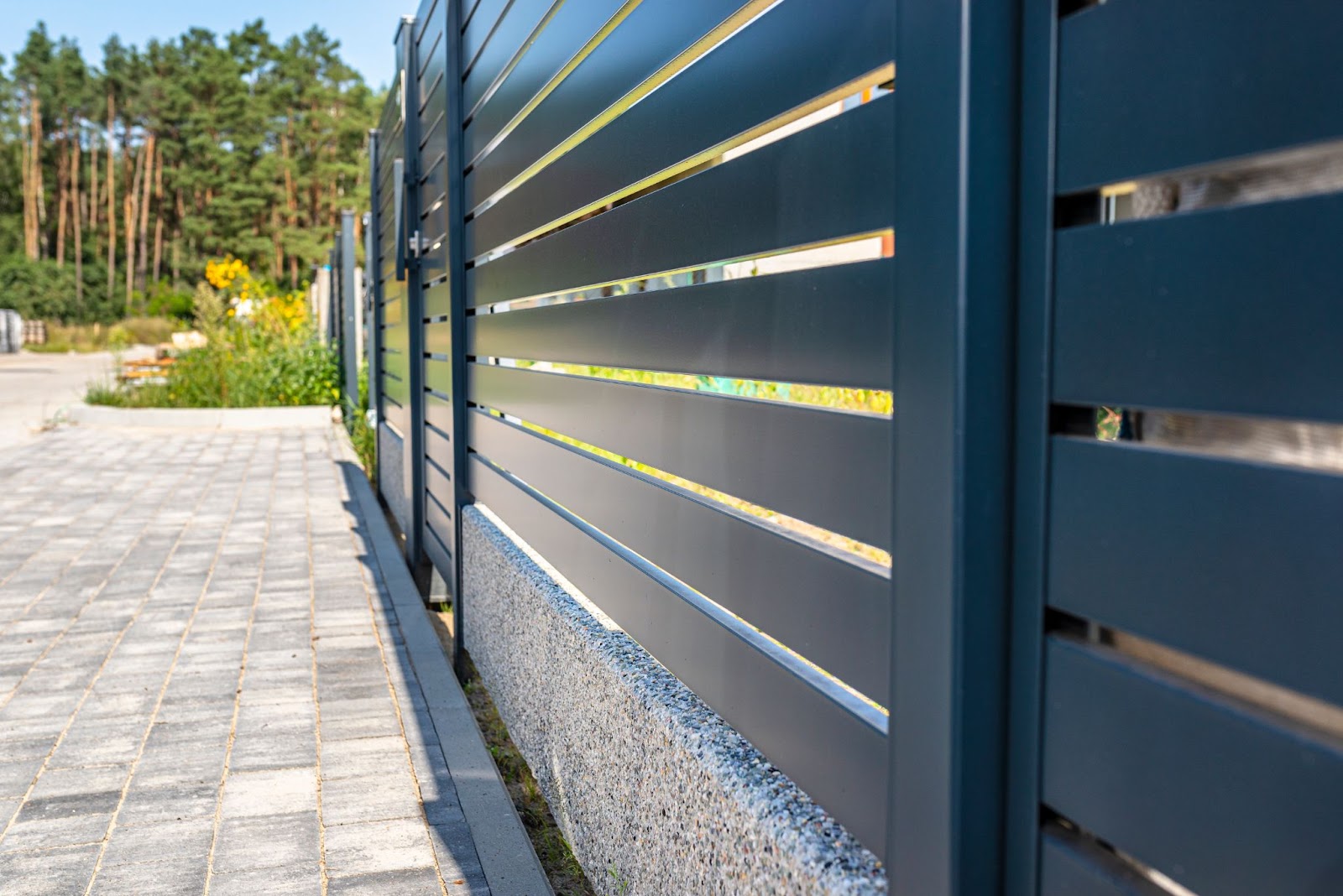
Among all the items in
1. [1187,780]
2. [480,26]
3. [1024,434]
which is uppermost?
[480,26]

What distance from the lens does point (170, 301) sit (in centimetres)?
3975

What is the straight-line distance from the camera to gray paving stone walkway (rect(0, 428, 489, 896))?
2.55m

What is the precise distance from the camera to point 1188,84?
2.63 feet

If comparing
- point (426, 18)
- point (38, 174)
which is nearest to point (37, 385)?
point (426, 18)

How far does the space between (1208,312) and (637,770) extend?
1.44 m

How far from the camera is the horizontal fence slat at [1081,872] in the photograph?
879 millimetres

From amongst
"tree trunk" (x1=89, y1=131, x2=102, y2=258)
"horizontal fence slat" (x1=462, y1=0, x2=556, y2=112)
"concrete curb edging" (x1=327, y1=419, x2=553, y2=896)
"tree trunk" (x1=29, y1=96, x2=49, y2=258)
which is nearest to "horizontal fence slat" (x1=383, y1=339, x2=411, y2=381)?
"concrete curb edging" (x1=327, y1=419, x2=553, y2=896)

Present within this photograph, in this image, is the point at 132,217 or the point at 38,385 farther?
the point at 132,217

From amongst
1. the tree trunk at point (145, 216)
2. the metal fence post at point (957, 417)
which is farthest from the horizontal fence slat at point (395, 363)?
the tree trunk at point (145, 216)

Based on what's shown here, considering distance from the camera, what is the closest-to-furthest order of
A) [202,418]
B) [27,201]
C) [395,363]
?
[395,363], [202,418], [27,201]

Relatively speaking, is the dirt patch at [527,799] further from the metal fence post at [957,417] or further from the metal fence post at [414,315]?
the metal fence post at [957,417]

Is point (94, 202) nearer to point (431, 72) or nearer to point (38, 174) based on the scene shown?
point (38, 174)

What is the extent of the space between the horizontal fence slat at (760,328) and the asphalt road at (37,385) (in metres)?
11.0

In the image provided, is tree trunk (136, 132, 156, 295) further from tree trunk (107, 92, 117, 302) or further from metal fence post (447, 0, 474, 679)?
metal fence post (447, 0, 474, 679)
